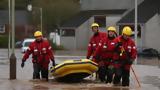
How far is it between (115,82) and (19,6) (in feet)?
251

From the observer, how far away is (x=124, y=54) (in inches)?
680

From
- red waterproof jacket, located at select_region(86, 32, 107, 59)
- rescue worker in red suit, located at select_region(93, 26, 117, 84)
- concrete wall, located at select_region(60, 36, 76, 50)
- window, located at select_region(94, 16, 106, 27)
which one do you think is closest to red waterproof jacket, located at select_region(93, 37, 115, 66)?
rescue worker in red suit, located at select_region(93, 26, 117, 84)

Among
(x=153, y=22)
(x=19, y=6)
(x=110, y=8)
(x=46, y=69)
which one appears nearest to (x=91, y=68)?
(x=46, y=69)

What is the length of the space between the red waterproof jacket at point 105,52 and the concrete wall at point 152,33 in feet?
160

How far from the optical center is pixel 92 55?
19.6m

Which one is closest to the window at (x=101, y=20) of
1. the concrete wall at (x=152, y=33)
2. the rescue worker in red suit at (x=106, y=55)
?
the concrete wall at (x=152, y=33)

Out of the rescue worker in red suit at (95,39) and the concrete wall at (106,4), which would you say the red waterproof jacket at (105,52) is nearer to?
the rescue worker in red suit at (95,39)

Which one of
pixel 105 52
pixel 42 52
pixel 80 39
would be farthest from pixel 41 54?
pixel 80 39

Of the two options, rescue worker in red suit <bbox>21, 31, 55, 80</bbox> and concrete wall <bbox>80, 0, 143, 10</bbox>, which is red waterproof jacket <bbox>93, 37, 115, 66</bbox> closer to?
rescue worker in red suit <bbox>21, 31, 55, 80</bbox>

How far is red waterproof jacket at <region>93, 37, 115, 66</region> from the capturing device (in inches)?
719

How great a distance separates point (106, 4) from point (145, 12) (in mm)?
10145

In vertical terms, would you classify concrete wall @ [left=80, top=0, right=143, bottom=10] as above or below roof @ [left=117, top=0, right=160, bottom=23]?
above

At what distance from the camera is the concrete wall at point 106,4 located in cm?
7600

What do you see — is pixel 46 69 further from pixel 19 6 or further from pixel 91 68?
pixel 19 6
